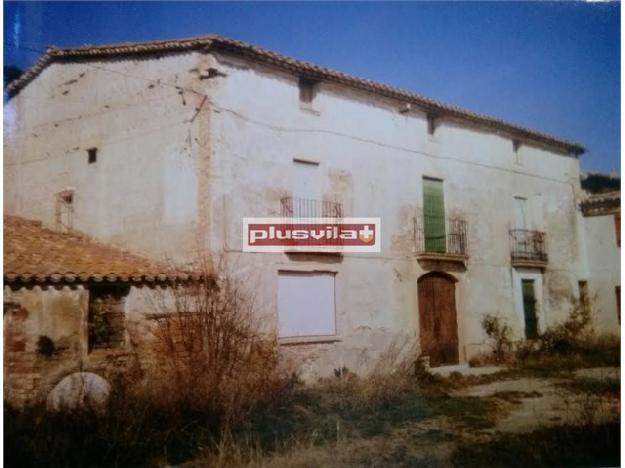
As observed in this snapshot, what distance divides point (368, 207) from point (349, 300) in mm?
1441

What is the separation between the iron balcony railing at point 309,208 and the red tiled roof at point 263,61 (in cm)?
217

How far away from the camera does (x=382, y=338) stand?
745 centimetres

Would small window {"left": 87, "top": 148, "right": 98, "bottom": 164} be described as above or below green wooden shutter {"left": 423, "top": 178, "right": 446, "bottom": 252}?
above

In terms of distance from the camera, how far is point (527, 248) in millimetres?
9258

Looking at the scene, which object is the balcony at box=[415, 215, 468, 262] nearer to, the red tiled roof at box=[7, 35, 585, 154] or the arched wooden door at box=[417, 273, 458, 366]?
the arched wooden door at box=[417, 273, 458, 366]

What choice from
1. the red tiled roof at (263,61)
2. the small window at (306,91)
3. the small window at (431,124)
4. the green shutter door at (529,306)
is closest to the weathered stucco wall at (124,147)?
the red tiled roof at (263,61)

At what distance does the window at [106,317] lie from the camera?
6262 mm

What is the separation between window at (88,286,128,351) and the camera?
626cm

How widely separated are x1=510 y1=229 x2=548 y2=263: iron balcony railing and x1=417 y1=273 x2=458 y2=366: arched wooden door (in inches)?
55.7

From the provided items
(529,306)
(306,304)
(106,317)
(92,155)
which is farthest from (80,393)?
(529,306)

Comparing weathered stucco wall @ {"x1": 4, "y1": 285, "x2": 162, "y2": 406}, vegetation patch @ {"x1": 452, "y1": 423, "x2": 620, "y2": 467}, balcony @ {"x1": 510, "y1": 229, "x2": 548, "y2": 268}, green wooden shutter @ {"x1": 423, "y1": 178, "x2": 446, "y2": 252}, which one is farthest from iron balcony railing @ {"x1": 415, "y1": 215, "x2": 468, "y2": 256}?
weathered stucco wall @ {"x1": 4, "y1": 285, "x2": 162, "y2": 406}

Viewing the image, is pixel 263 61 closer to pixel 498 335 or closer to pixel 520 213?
pixel 520 213

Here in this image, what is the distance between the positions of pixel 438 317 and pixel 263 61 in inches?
208

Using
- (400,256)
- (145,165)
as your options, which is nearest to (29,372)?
(145,165)
